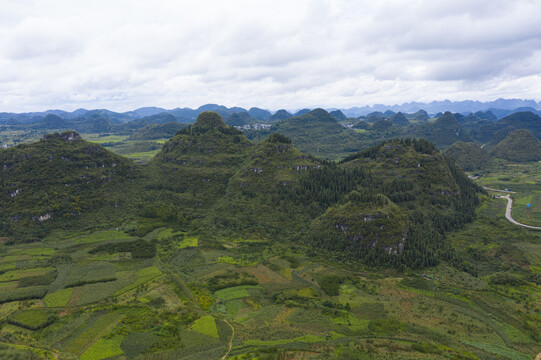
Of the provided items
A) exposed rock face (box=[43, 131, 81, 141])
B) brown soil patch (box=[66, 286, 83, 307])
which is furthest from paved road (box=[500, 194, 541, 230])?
exposed rock face (box=[43, 131, 81, 141])

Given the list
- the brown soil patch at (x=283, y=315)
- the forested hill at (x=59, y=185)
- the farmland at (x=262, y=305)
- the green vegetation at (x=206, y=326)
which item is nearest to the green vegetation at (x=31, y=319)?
the farmland at (x=262, y=305)

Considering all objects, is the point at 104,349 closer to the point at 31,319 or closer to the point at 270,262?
the point at 31,319

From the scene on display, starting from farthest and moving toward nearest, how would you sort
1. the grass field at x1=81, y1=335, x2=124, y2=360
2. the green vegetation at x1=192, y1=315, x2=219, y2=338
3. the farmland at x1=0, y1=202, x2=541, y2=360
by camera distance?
the green vegetation at x1=192, y1=315, x2=219, y2=338, the farmland at x1=0, y1=202, x2=541, y2=360, the grass field at x1=81, y1=335, x2=124, y2=360

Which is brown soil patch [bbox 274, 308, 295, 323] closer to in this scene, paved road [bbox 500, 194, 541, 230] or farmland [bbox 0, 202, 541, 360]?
farmland [bbox 0, 202, 541, 360]

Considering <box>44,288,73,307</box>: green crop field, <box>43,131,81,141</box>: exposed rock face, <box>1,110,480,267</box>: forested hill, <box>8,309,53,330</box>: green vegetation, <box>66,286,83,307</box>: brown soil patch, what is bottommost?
<box>66,286,83,307</box>: brown soil patch

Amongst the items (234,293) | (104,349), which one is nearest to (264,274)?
(234,293)

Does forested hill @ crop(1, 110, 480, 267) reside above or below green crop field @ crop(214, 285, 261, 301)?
above

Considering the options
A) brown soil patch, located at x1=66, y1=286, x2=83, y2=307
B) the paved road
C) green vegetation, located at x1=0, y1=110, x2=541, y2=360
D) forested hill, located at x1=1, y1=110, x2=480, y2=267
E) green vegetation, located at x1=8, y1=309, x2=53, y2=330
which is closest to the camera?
green vegetation, located at x1=0, y1=110, x2=541, y2=360

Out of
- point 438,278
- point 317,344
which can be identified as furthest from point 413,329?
point 438,278
